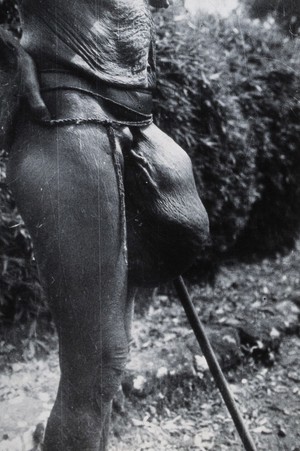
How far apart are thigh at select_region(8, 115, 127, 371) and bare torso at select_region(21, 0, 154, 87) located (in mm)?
180

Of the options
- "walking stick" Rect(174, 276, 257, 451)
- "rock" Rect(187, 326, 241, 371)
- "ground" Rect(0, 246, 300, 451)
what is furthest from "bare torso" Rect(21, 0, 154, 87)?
"rock" Rect(187, 326, 241, 371)

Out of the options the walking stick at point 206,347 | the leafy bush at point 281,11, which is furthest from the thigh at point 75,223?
the leafy bush at point 281,11

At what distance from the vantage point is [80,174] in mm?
1550

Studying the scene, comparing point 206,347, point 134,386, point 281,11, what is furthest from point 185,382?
point 281,11

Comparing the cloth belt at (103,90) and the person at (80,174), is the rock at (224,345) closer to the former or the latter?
the person at (80,174)

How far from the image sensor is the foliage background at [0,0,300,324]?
412 cm

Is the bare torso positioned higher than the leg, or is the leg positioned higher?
the bare torso

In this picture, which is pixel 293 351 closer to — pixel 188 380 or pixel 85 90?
pixel 188 380

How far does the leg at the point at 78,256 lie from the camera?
1549 millimetres

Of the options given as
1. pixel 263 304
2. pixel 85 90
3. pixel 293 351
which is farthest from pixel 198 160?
pixel 85 90

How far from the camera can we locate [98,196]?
61.7 inches

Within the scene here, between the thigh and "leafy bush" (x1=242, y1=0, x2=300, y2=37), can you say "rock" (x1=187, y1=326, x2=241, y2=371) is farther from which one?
"leafy bush" (x1=242, y1=0, x2=300, y2=37)

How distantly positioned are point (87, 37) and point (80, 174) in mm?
383

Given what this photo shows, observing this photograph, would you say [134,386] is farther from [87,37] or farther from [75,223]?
[87,37]
